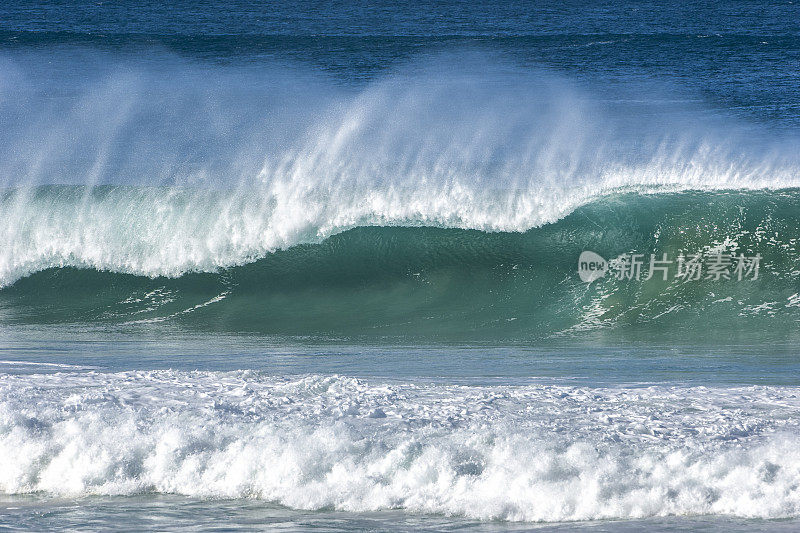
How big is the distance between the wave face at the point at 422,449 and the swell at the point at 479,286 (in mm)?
2642

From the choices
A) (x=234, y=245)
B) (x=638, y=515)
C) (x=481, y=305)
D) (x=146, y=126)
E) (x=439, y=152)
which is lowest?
(x=638, y=515)

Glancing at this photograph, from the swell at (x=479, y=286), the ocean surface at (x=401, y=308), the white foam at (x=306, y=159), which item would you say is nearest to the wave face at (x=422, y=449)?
the ocean surface at (x=401, y=308)

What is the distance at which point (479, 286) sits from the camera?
8.48 meters

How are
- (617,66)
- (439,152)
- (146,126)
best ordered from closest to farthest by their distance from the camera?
(439,152), (146,126), (617,66)

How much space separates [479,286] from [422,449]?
4.81m

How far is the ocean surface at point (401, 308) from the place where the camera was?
358 cm

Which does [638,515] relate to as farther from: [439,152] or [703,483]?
[439,152]

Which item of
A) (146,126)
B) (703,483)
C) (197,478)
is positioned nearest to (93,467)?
(197,478)

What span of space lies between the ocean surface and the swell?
0.04 meters

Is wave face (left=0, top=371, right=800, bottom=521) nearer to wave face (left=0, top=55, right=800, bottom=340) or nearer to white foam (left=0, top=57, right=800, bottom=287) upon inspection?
wave face (left=0, top=55, right=800, bottom=340)

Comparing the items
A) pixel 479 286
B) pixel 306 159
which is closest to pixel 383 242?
pixel 479 286

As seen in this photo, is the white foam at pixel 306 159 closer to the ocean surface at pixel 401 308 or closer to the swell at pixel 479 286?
the ocean surface at pixel 401 308

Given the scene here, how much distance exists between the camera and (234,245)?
9148 mm

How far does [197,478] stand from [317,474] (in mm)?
494
